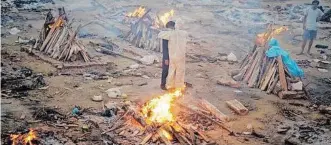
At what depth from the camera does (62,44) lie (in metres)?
11.5

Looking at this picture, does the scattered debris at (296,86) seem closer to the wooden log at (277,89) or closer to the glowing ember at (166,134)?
the wooden log at (277,89)

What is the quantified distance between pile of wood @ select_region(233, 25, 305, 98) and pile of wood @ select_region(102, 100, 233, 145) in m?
2.43

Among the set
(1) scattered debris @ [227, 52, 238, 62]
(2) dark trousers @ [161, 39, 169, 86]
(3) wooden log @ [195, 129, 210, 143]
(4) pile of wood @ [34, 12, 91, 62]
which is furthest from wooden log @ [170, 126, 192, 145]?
(1) scattered debris @ [227, 52, 238, 62]

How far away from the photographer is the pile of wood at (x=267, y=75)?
9.27 metres

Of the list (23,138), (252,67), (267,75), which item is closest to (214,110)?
(267,75)

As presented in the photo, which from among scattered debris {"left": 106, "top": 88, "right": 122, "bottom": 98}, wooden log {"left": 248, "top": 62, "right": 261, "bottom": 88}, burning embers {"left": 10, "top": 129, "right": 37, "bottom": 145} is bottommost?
burning embers {"left": 10, "top": 129, "right": 37, "bottom": 145}

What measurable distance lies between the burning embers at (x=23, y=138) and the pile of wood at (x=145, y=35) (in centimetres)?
749

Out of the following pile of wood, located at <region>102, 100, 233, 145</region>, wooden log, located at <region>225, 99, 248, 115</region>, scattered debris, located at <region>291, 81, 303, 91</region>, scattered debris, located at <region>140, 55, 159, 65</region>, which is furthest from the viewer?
scattered debris, located at <region>140, 55, 159, 65</region>

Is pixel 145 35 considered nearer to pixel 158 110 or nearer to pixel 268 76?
pixel 268 76

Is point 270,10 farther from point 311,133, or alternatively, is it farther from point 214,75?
point 311,133

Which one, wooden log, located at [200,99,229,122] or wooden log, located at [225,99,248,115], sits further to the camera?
wooden log, located at [225,99,248,115]

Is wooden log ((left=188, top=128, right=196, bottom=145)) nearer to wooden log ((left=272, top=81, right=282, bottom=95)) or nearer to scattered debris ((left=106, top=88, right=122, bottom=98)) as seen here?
scattered debris ((left=106, top=88, right=122, bottom=98))

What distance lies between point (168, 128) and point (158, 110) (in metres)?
0.88

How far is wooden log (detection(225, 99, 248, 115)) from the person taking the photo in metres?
7.98
